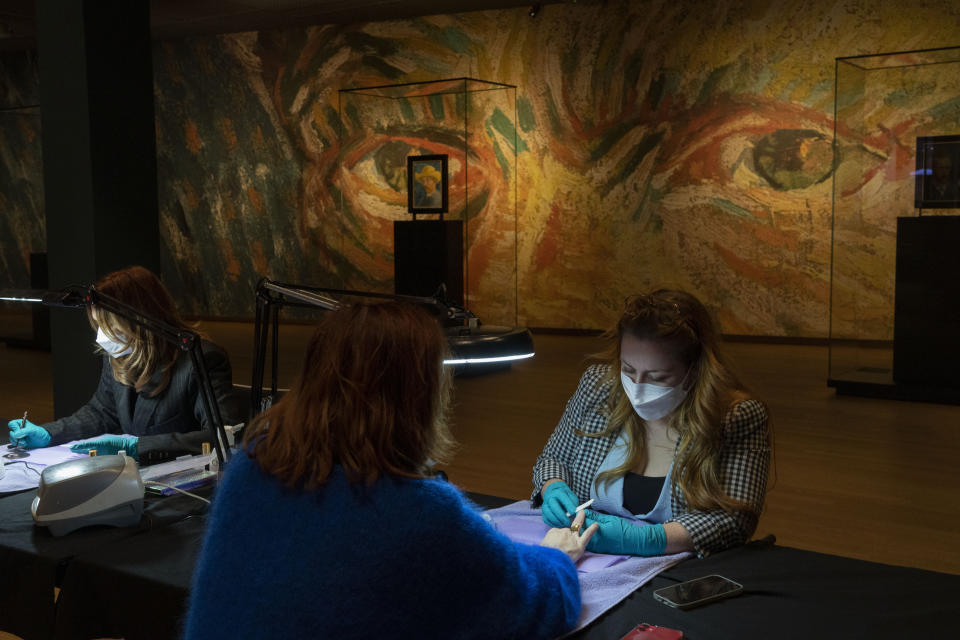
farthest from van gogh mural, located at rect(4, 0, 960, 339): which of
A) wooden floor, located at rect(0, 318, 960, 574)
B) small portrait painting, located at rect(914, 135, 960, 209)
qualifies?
wooden floor, located at rect(0, 318, 960, 574)

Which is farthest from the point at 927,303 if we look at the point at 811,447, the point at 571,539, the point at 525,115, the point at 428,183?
the point at 571,539

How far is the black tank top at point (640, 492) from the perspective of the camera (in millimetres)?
2297

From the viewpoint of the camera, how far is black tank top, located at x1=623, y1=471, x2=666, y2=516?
2.30m

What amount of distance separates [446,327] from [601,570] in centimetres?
63

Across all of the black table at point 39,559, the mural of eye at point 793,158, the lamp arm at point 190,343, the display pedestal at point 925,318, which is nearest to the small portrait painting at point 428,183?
the mural of eye at point 793,158

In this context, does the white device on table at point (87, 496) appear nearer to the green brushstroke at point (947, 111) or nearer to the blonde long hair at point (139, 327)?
the blonde long hair at point (139, 327)

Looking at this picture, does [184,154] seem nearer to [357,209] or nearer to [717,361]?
[357,209]

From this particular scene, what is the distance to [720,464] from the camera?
2230 mm

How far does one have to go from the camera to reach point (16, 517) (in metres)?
2.34

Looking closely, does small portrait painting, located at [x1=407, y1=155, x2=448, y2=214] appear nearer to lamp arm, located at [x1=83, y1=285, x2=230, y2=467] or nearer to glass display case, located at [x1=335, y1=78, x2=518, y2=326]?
glass display case, located at [x1=335, y1=78, x2=518, y2=326]

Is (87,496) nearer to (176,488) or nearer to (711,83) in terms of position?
(176,488)

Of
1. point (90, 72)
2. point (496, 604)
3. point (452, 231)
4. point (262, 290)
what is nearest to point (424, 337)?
point (496, 604)

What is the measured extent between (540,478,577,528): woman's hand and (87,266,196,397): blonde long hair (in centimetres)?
142

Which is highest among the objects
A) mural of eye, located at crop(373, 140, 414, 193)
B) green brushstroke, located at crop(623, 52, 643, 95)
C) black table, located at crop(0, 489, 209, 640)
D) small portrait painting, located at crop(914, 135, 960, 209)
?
green brushstroke, located at crop(623, 52, 643, 95)
